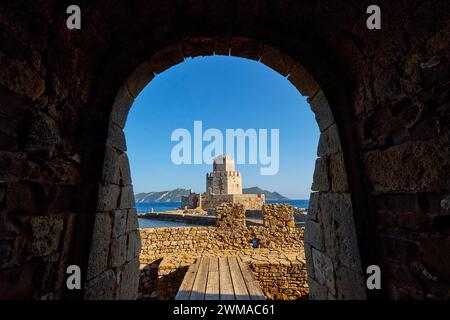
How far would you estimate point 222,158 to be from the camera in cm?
4178

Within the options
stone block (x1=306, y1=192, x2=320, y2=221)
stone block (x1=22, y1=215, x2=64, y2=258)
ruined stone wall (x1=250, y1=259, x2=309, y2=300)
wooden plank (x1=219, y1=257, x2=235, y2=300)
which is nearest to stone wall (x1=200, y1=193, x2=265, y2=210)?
ruined stone wall (x1=250, y1=259, x2=309, y2=300)

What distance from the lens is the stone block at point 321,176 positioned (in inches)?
84.0

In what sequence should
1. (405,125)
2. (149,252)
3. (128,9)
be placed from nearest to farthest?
(405,125) → (128,9) → (149,252)

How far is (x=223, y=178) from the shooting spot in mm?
40344

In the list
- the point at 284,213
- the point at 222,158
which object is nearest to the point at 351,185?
the point at 284,213

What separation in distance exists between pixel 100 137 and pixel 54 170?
A: 0.47 meters

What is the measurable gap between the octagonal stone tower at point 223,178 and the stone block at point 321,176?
37.4 m

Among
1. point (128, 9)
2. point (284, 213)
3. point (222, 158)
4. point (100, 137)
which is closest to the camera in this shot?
point (128, 9)

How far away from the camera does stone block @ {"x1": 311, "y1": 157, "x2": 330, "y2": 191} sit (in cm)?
213

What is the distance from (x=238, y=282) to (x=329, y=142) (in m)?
3.22

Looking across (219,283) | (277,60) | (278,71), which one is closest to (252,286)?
(219,283)

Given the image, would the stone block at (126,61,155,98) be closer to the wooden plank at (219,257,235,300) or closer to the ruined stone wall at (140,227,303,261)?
the wooden plank at (219,257,235,300)

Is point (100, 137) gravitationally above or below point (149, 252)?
above

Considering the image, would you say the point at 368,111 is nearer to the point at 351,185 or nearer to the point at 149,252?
the point at 351,185
